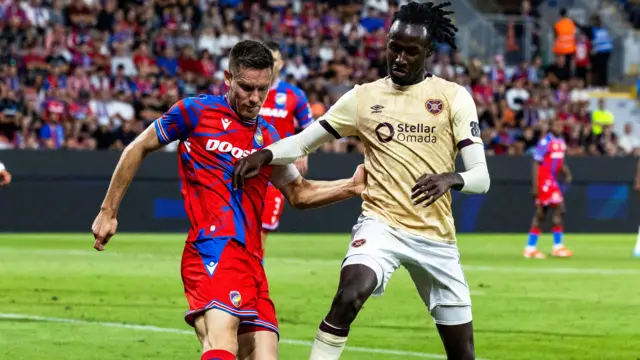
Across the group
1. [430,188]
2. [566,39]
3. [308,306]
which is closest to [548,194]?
[308,306]

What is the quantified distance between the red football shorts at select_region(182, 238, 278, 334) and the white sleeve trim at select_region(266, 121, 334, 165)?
22.5 inches

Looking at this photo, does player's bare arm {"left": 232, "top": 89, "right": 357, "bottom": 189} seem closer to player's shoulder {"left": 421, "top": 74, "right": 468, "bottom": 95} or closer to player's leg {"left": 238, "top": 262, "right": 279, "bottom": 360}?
player's shoulder {"left": 421, "top": 74, "right": 468, "bottom": 95}

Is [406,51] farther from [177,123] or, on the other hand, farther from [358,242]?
[177,123]

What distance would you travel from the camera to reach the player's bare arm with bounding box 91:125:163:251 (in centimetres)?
644

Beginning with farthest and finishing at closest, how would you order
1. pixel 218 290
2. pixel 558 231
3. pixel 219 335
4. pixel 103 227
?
pixel 558 231, pixel 103 227, pixel 218 290, pixel 219 335

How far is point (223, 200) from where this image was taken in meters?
6.36


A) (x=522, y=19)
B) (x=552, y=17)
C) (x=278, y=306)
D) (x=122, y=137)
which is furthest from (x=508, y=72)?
(x=278, y=306)

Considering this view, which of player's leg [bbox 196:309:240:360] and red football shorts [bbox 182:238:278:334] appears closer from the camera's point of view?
player's leg [bbox 196:309:240:360]

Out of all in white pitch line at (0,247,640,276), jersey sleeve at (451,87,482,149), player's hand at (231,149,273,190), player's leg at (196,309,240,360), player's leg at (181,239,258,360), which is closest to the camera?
Answer: player's leg at (196,309,240,360)

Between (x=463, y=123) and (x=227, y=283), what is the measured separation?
1679 mm

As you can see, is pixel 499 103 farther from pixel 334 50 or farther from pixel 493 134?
pixel 334 50

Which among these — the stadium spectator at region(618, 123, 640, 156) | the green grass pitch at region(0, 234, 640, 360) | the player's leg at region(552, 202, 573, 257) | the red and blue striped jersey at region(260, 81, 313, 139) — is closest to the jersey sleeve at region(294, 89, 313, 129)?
the red and blue striped jersey at region(260, 81, 313, 139)

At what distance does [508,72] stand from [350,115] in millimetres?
26625

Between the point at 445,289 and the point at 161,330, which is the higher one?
the point at 445,289
